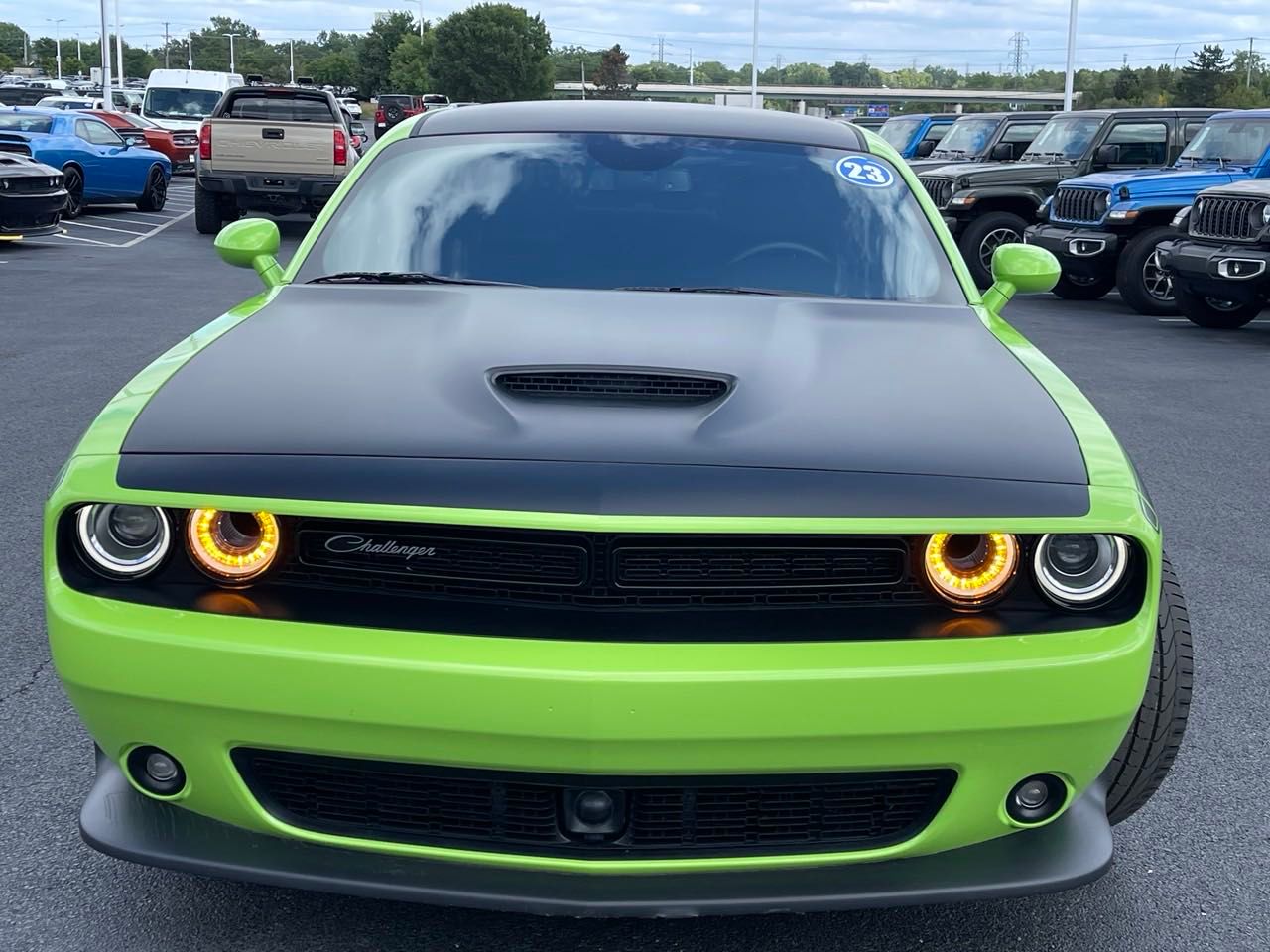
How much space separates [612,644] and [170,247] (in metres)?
17.3

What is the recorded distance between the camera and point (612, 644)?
223 centimetres

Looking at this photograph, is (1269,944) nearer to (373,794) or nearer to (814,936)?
(814,936)

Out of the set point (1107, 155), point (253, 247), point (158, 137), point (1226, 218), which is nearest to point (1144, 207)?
point (1107, 155)

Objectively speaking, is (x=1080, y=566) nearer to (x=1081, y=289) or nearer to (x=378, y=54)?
(x=1081, y=289)

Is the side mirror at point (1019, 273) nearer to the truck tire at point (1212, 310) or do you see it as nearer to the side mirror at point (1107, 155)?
the truck tire at point (1212, 310)

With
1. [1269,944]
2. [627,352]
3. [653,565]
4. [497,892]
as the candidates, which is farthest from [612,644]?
[1269,944]

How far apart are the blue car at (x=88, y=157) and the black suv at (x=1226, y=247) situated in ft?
47.3

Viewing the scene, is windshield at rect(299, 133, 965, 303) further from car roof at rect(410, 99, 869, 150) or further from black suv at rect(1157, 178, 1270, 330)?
black suv at rect(1157, 178, 1270, 330)

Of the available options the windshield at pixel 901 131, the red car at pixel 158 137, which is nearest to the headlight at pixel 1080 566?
the windshield at pixel 901 131

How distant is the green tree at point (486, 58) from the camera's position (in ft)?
323

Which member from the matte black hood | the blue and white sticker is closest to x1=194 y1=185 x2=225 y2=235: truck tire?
the blue and white sticker

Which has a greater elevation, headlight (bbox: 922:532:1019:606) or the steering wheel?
the steering wheel

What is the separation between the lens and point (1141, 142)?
54.1 feet

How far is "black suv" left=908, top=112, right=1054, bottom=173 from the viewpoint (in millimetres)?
19109
